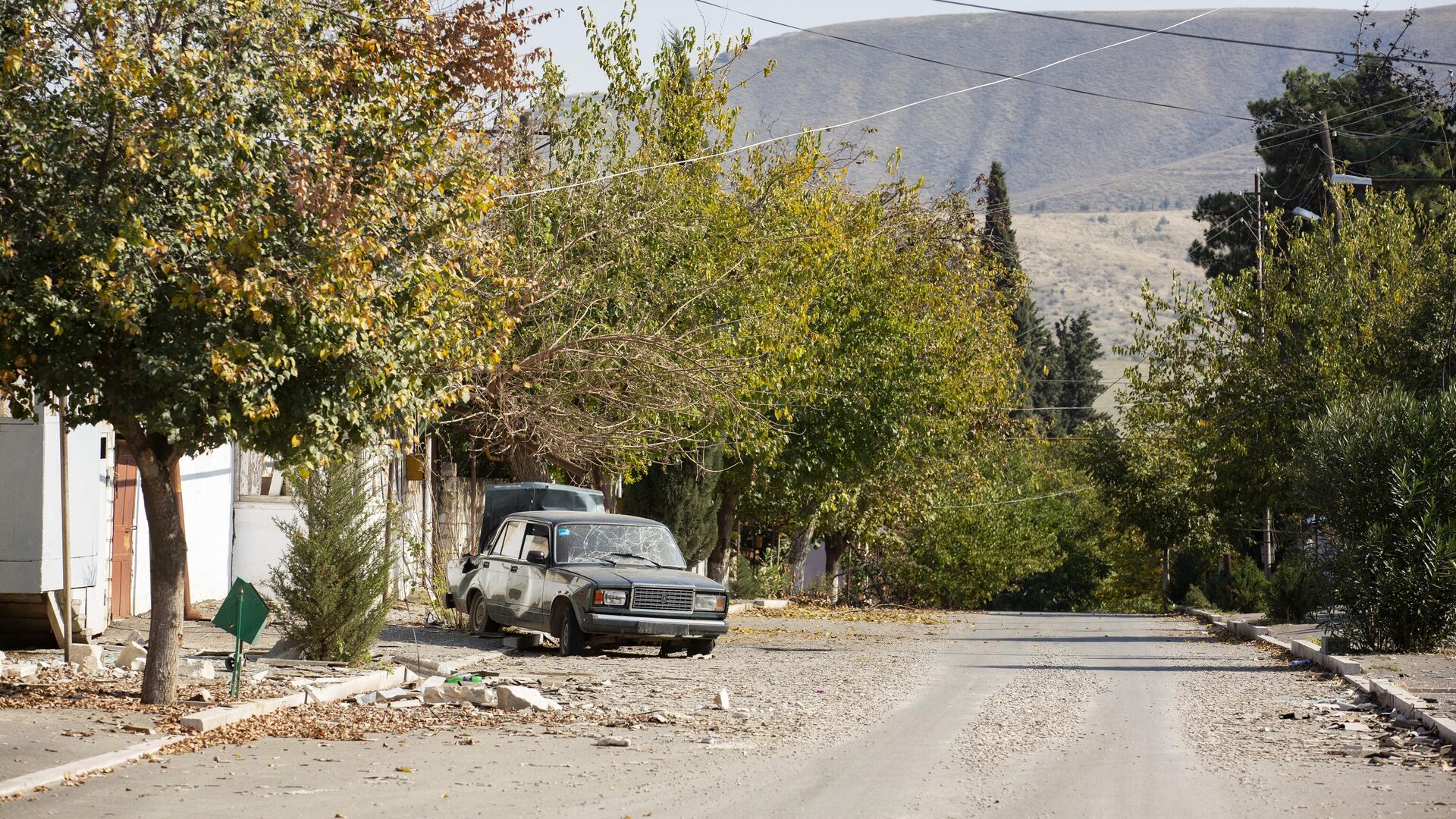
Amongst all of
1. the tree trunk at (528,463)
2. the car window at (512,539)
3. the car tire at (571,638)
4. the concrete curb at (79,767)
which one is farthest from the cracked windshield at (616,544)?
the concrete curb at (79,767)

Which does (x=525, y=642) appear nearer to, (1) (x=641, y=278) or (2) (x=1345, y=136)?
(1) (x=641, y=278)

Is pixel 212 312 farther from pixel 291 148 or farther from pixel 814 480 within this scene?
pixel 814 480

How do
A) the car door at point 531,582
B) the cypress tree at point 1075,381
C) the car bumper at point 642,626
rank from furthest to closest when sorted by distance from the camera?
the cypress tree at point 1075,381
the car door at point 531,582
the car bumper at point 642,626

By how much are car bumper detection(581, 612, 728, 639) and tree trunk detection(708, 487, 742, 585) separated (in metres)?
15.9

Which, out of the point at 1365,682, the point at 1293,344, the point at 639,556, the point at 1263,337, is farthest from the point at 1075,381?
the point at 1365,682

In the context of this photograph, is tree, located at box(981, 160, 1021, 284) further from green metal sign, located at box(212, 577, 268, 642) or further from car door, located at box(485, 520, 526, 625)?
green metal sign, located at box(212, 577, 268, 642)

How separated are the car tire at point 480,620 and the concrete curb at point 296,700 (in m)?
5.54

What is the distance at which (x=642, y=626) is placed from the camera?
1764 cm

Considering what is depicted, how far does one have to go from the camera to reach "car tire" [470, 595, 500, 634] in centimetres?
2034

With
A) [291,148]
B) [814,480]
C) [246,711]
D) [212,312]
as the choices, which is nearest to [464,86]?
[291,148]

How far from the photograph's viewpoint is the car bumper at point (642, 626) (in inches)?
688

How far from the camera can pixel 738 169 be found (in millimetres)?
26953

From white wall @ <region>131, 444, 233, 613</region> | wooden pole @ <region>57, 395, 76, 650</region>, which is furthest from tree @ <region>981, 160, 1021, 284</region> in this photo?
wooden pole @ <region>57, 395, 76, 650</region>

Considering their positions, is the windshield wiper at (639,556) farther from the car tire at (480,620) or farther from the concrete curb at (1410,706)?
the concrete curb at (1410,706)
